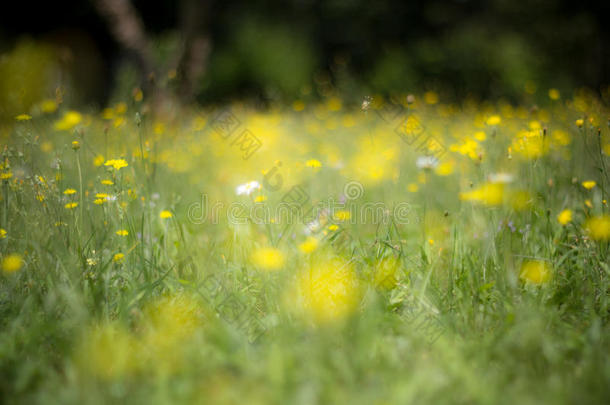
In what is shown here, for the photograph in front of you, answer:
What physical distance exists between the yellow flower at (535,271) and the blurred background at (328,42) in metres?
Result: 4.65

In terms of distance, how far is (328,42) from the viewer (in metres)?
12.2

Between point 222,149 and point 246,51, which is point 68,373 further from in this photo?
point 246,51

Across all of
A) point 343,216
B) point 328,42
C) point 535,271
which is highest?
point 328,42

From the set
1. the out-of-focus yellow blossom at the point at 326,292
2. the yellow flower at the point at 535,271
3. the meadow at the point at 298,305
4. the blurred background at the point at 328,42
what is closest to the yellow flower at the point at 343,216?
the meadow at the point at 298,305

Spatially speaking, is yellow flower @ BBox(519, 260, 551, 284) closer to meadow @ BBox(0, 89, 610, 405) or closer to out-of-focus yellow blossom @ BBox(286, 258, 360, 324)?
meadow @ BBox(0, 89, 610, 405)

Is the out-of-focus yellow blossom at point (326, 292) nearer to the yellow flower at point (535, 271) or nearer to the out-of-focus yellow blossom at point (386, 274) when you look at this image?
the out-of-focus yellow blossom at point (386, 274)

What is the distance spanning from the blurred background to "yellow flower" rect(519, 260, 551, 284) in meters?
4.65

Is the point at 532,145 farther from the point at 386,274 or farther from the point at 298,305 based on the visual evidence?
the point at 298,305

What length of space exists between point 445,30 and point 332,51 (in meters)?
3.18

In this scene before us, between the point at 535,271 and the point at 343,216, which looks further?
→ the point at 343,216

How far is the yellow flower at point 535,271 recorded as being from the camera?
4.40ft

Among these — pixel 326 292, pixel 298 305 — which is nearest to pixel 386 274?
pixel 326 292

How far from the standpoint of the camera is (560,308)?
1.37 metres

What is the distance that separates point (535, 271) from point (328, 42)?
11.9 m
